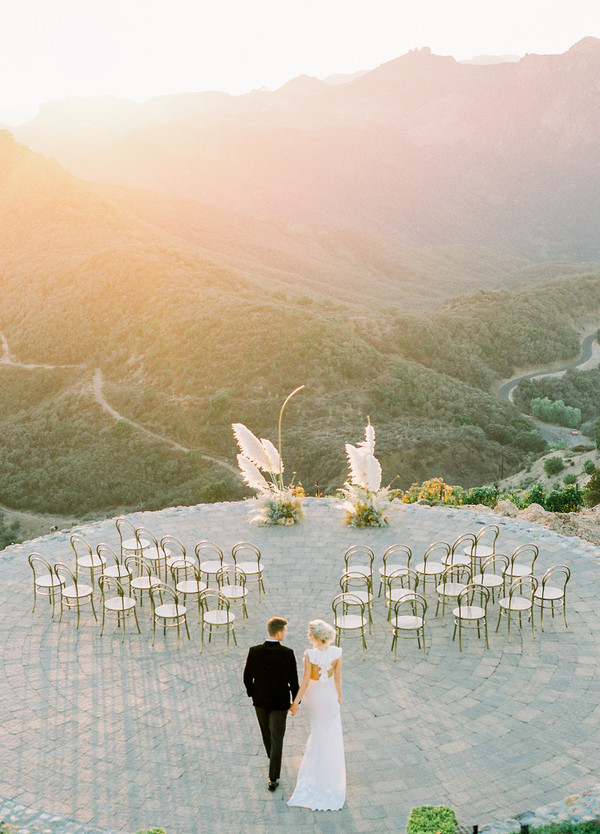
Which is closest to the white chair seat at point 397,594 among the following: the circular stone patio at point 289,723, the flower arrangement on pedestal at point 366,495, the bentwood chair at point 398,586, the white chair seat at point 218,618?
the bentwood chair at point 398,586

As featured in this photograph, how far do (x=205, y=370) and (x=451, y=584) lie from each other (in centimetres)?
2931

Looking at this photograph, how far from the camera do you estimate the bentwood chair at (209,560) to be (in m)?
10.4

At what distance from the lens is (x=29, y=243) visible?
54750 millimetres

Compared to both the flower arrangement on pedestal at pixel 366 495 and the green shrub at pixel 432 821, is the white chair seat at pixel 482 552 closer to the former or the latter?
the flower arrangement on pedestal at pixel 366 495

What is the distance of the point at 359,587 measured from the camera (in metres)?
11.0

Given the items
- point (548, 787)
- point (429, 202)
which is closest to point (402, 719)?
point (548, 787)

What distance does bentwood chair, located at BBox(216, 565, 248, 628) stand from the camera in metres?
9.49

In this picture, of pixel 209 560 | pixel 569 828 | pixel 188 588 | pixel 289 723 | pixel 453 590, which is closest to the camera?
pixel 569 828

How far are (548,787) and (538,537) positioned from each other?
662 cm

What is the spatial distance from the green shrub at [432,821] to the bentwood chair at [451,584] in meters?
4.09

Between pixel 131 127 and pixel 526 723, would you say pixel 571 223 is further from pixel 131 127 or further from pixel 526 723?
pixel 526 723

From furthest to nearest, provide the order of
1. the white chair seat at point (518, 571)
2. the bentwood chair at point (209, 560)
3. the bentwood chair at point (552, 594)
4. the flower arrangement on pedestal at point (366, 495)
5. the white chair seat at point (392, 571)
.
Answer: the flower arrangement on pedestal at point (366, 495), the bentwood chair at point (209, 560), the white chair seat at point (392, 571), the white chair seat at point (518, 571), the bentwood chair at point (552, 594)

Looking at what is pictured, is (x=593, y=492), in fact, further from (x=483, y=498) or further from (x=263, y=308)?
(x=263, y=308)

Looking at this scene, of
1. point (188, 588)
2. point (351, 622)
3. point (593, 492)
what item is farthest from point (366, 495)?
point (593, 492)
